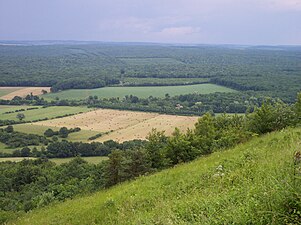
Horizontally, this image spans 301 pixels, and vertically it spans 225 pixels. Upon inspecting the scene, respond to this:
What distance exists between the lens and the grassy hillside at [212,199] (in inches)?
183

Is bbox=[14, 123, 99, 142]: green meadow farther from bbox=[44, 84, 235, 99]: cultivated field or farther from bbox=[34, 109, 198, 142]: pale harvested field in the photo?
bbox=[44, 84, 235, 99]: cultivated field

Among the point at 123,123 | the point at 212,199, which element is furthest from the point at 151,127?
the point at 212,199

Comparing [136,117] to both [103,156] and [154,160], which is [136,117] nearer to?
[103,156]

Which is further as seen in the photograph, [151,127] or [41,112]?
[41,112]

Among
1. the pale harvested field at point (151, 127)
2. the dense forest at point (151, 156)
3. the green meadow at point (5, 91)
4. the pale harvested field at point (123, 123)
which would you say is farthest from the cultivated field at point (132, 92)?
the dense forest at point (151, 156)

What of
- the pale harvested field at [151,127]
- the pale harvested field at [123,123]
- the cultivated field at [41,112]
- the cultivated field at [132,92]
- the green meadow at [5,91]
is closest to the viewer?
the pale harvested field at [151,127]

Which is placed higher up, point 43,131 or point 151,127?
point 151,127

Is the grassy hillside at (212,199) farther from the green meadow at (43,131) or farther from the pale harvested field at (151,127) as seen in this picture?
the green meadow at (43,131)

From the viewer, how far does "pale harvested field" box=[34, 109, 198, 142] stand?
171 ft

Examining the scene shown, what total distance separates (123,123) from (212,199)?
54053 millimetres

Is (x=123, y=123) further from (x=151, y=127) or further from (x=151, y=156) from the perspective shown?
(x=151, y=156)

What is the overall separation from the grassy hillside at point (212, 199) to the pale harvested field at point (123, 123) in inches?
1497

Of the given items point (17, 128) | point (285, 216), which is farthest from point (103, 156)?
point (285, 216)

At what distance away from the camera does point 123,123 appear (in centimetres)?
6006
